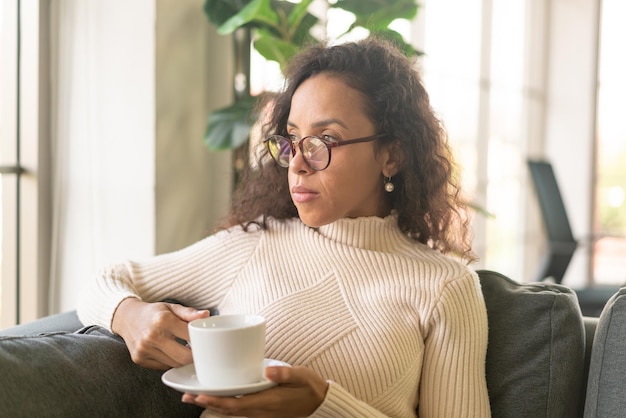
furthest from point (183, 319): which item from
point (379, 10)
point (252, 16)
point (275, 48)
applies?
point (379, 10)

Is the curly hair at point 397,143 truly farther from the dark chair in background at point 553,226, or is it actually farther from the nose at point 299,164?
the dark chair in background at point 553,226

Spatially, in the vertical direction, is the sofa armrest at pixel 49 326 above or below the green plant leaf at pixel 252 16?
below

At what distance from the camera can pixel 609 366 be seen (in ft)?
4.19

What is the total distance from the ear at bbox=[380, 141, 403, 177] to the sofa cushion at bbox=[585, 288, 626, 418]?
46cm

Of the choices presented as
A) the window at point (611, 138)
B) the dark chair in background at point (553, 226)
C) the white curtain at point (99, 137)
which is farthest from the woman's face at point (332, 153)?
the window at point (611, 138)

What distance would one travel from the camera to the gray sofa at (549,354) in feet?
4.23

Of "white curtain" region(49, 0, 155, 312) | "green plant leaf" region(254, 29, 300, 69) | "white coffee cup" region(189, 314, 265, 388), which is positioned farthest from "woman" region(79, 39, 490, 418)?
"white curtain" region(49, 0, 155, 312)

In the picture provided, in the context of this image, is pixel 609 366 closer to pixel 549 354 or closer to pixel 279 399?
pixel 549 354

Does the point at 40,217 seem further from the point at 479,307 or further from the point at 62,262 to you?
the point at 479,307

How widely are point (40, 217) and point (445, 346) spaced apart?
4.69 feet

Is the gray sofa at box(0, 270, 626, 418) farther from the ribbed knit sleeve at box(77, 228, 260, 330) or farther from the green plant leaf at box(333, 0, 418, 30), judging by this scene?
the green plant leaf at box(333, 0, 418, 30)

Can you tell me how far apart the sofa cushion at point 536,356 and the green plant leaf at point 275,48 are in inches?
44.8

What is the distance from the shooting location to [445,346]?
53.1 inches

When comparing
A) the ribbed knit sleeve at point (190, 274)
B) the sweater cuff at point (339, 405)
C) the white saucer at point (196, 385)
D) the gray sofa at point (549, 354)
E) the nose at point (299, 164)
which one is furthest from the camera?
the ribbed knit sleeve at point (190, 274)
